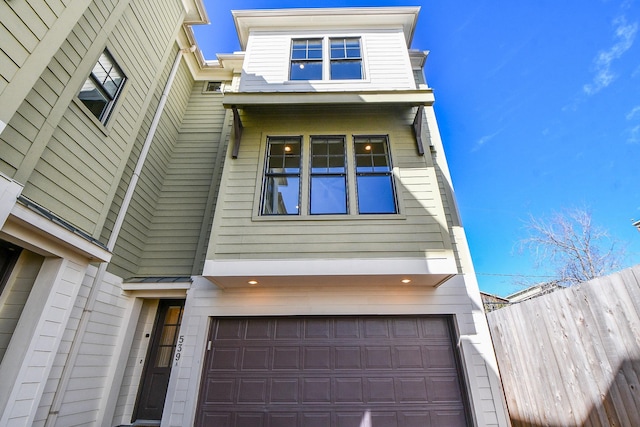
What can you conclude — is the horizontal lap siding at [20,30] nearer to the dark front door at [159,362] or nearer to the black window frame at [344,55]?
the dark front door at [159,362]

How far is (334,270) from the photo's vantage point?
4055 millimetres

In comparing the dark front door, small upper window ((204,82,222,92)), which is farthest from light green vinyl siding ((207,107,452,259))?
small upper window ((204,82,222,92))

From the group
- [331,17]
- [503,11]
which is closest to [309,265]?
[331,17]

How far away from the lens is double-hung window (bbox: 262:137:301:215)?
480 centimetres

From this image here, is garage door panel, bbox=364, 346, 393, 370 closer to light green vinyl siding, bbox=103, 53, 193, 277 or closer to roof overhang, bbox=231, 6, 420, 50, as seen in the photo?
light green vinyl siding, bbox=103, 53, 193, 277

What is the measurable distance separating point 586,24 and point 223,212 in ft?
43.4

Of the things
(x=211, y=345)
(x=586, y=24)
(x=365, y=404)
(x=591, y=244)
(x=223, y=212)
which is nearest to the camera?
(x=365, y=404)

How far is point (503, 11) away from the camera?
9312 millimetres

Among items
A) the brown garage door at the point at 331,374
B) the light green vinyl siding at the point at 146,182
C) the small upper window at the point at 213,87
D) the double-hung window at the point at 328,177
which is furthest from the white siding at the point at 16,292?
the small upper window at the point at 213,87

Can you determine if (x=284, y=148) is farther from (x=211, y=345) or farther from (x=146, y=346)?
(x=146, y=346)

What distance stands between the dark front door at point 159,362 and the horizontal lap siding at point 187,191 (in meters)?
0.74

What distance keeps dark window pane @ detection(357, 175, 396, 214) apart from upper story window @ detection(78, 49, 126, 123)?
426 cm

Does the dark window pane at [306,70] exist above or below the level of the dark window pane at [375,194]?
above

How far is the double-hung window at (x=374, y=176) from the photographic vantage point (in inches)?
186
